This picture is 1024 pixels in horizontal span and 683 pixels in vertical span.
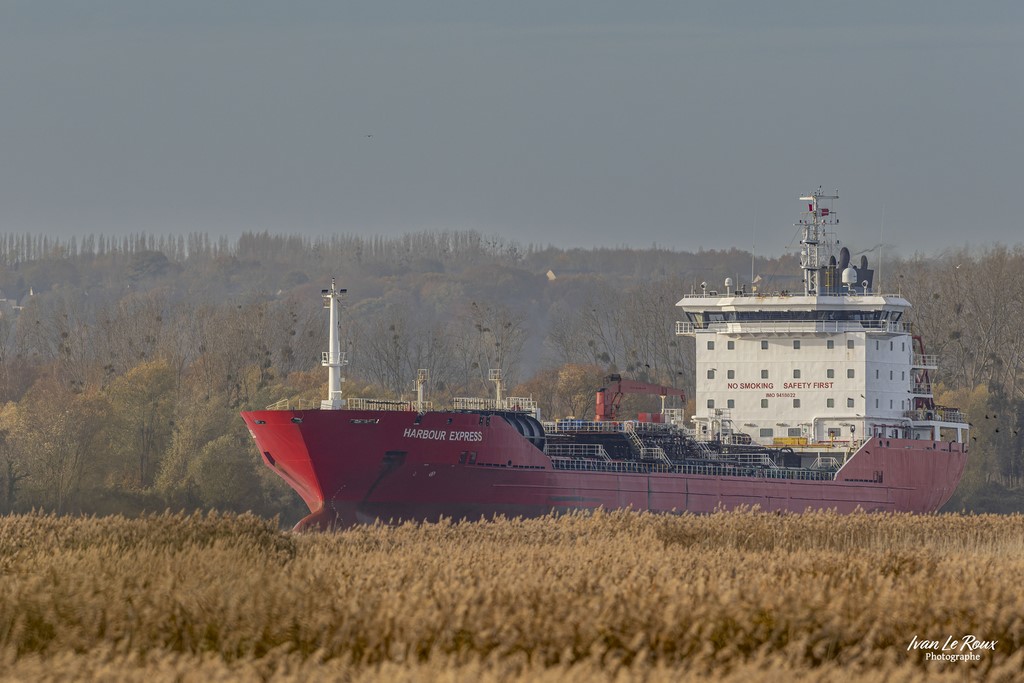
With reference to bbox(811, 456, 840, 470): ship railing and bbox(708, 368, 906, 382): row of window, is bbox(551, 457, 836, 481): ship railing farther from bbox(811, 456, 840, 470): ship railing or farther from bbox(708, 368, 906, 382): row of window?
bbox(708, 368, 906, 382): row of window

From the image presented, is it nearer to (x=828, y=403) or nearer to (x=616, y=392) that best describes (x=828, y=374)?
(x=828, y=403)

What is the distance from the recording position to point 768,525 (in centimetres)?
3572

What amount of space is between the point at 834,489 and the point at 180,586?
43.9 meters

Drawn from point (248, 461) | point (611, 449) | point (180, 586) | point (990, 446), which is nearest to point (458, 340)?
point (990, 446)

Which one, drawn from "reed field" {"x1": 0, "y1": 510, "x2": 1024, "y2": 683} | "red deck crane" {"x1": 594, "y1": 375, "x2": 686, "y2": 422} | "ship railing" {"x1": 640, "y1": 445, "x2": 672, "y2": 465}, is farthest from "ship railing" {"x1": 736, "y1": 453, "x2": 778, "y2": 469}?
"reed field" {"x1": 0, "y1": 510, "x2": 1024, "y2": 683}

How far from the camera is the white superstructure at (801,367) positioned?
200 feet

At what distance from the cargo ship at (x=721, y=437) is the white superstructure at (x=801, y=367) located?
54 millimetres

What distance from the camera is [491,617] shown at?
17.1 metres

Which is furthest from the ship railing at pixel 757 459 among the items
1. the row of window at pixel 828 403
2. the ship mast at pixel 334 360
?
the ship mast at pixel 334 360

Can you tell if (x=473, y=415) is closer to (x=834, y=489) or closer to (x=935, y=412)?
(x=834, y=489)

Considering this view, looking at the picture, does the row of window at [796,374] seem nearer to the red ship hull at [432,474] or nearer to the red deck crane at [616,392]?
the red deck crane at [616,392]

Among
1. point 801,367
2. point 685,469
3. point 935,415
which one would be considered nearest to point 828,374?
point 801,367

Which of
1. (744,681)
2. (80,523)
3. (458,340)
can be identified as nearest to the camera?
(744,681)

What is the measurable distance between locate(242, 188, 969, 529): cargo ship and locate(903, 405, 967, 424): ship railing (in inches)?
3.5
